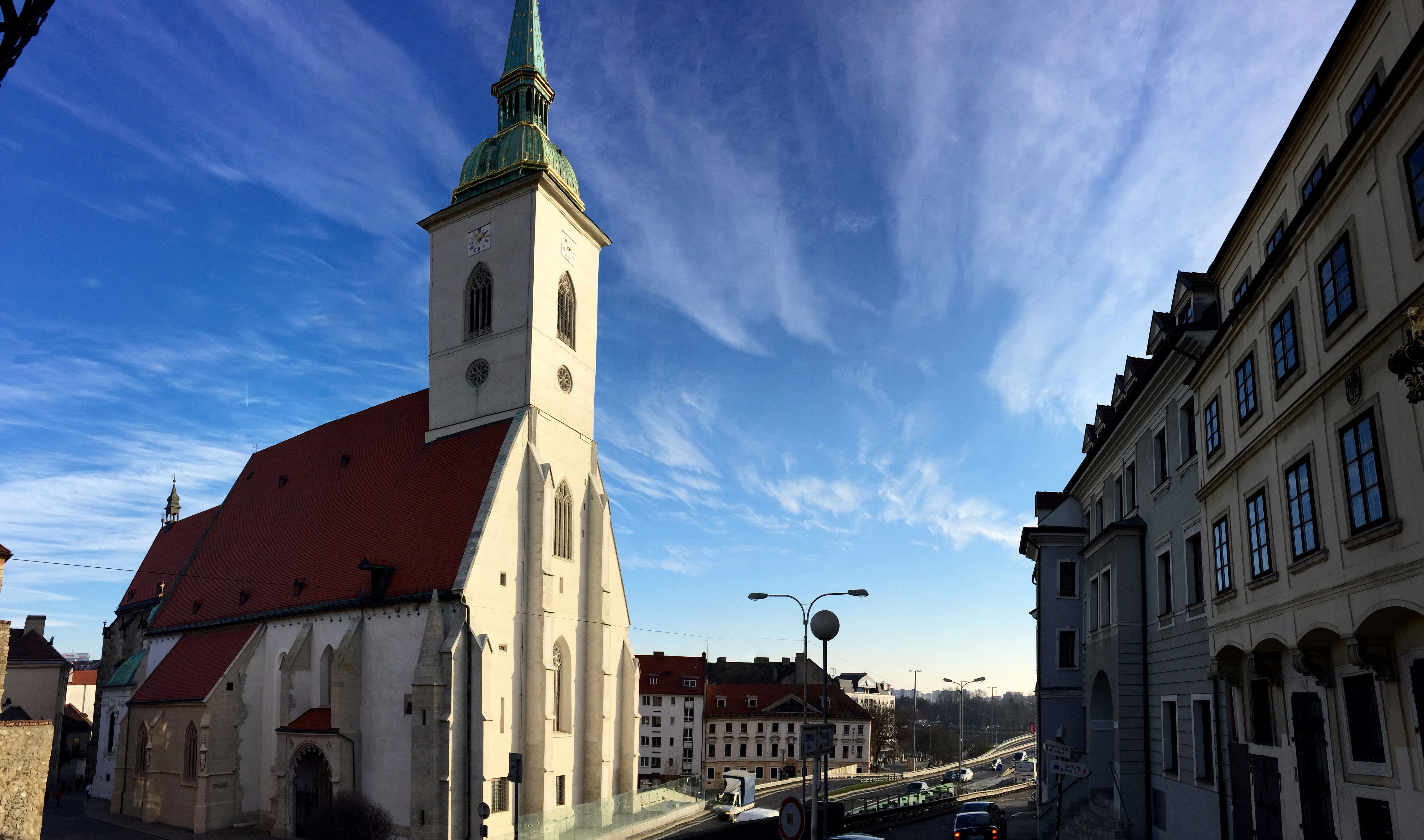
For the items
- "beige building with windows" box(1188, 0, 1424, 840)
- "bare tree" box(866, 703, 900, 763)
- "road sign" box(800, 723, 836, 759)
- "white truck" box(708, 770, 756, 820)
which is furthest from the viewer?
"bare tree" box(866, 703, 900, 763)

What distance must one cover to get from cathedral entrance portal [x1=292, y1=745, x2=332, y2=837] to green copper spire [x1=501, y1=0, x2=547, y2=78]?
2871 centimetres

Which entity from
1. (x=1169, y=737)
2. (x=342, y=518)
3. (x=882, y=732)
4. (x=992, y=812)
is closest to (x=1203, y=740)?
(x=1169, y=737)

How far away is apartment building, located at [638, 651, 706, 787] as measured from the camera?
7981cm

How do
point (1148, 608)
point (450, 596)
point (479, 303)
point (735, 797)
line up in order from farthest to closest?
point (735, 797)
point (479, 303)
point (450, 596)
point (1148, 608)

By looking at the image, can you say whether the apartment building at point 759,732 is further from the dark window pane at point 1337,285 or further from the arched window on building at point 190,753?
the dark window pane at point 1337,285

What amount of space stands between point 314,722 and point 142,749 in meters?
10.8

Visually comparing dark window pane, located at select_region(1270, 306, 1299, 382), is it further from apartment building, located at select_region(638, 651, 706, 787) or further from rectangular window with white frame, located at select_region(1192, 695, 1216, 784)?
apartment building, located at select_region(638, 651, 706, 787)

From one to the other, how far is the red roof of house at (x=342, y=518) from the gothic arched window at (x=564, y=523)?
9.83 ft

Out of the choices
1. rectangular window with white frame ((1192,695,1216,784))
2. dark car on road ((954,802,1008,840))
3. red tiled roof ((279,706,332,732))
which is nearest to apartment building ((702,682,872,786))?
dark car on road ((954,802,1008,840))

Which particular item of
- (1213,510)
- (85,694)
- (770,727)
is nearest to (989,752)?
(770,727)

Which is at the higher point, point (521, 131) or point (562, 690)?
point (521, 131)

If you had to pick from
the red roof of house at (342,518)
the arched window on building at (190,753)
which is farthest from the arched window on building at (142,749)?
the red roof of house at (342,518)

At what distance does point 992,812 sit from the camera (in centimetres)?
3362

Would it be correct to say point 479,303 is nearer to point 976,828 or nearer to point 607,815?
point 607,815
